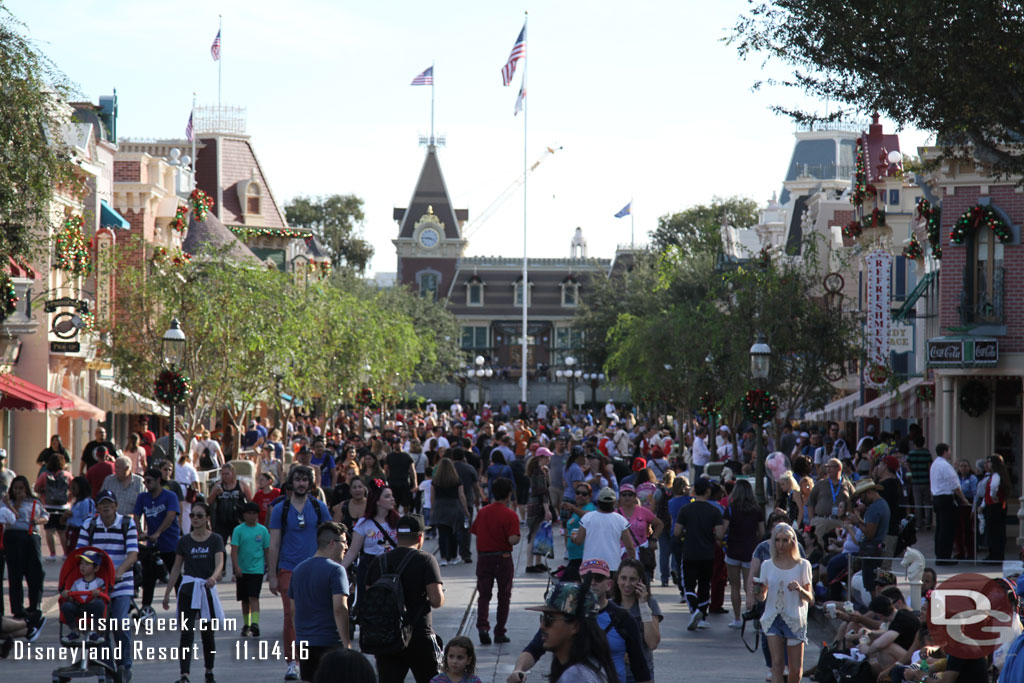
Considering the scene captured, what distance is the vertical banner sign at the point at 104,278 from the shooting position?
32438 mm

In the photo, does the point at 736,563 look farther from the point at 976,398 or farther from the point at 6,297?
the point at 976,398

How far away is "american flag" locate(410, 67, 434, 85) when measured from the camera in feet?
209

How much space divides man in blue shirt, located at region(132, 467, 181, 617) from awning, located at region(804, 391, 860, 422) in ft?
77.8

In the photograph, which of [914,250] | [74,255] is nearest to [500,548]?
[74,255]

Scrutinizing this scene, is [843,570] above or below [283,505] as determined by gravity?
below

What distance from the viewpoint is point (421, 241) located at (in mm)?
102250

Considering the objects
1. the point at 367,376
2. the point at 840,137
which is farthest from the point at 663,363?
the point at 840,137

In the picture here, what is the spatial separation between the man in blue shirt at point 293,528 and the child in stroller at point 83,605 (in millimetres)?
1736

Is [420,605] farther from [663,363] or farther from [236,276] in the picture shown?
[663,363]

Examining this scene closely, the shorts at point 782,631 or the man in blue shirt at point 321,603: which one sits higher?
the man in blue shirt at point 321,603

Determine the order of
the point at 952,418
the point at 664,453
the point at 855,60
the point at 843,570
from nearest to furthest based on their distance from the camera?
the point at 855,60 < the point at 843,570 < the point at 952,418 < the point at 664,453

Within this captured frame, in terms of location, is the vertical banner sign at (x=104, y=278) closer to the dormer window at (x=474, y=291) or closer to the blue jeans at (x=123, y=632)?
the blue jeans at (x=123, y=632)

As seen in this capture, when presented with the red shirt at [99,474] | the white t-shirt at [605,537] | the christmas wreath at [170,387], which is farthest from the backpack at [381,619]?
the christmas wreath at [170,387]

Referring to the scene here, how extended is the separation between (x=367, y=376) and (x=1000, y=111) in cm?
3655
